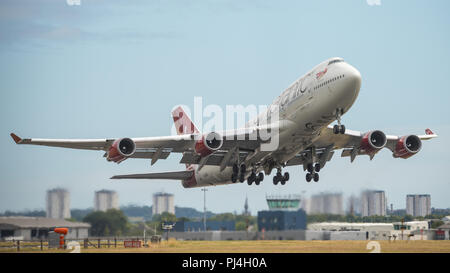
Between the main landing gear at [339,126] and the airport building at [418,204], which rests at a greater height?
the main landing gear at [339,126]

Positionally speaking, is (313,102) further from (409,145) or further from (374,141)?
(409,145)

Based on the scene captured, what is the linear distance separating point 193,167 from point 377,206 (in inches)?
663

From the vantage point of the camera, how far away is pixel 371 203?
44438 millimetres

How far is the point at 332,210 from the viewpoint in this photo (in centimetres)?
4384

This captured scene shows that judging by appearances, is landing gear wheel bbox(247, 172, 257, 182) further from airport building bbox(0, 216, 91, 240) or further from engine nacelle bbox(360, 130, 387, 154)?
airport building bbox(0, 216, 91, 240)

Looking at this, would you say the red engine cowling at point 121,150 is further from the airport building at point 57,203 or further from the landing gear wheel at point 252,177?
the landing gear wheel at point 252,177

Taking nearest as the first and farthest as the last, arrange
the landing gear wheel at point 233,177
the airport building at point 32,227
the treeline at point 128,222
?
1. the airport building at point 32,227
2. the treeline at point 128,222
3. the landing gear wheel at point 233,177

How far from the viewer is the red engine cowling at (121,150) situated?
142 ft

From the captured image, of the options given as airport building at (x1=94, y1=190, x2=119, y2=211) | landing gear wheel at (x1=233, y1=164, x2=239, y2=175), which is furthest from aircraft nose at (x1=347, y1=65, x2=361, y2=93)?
airport building at (x1=94, y1=190, x2=119, y2=211)

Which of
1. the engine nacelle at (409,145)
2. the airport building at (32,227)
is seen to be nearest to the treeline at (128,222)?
the airport building at (32,227)

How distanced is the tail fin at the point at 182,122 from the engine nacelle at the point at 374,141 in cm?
1570

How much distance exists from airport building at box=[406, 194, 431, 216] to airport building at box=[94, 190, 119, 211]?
20.7m
